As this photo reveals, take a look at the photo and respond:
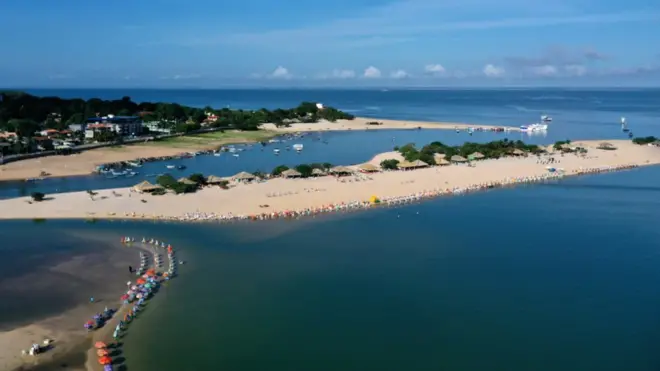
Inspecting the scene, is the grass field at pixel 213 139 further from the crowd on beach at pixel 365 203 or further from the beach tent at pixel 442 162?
the crowd on beach at pixel 365 203

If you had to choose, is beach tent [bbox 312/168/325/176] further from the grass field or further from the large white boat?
the large white boat

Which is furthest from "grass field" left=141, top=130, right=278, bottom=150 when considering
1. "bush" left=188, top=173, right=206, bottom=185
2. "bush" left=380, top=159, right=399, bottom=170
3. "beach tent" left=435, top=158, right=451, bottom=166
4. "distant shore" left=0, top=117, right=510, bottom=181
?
"beach tent" left=435, top=158, right=451, bottom=166

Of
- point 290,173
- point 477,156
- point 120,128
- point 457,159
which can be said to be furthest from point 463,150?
point 120,128

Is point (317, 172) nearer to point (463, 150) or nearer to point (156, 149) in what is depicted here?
point (463, 150)

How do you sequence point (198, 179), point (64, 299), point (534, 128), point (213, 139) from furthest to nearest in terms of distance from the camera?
point (534, 128)
point (213, 139)
point (198, 179)
point (64, 299)

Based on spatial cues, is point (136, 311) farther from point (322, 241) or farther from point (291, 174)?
point (291, 174)

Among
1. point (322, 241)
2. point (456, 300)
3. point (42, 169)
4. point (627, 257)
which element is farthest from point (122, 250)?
point (42, 169)
